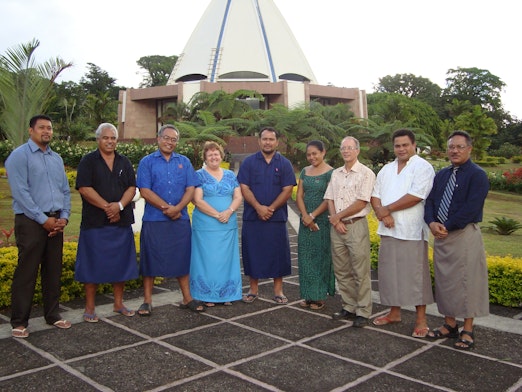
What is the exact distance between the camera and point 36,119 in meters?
3.53

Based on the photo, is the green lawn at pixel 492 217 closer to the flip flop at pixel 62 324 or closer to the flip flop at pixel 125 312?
the flip flop at pixel 125 312

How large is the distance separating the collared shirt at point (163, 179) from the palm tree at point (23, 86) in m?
3.38

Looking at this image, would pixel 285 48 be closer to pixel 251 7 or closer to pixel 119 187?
pixel 251 7

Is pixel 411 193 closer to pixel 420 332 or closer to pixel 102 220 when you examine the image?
pixel 420 332

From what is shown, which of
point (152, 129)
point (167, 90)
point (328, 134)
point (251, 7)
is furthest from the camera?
point (251, 7)

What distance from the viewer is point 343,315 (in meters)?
3.80

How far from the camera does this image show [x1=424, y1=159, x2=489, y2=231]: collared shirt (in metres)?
3.20

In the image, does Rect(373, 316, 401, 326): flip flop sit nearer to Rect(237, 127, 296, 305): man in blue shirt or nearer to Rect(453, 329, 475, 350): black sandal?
Rect(453, 329, 475, 350): black sandal

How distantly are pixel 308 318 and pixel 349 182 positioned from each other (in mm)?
1096

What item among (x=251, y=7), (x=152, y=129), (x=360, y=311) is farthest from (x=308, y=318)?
(x=251, y=7)

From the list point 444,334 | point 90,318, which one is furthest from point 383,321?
point 90,318

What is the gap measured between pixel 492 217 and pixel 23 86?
28.0 feet

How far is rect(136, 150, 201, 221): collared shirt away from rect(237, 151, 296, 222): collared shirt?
21.0 inches

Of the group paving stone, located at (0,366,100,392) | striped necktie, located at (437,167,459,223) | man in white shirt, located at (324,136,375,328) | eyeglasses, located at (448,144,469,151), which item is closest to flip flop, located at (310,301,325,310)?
man in white shirt, located at (324,136,375,328)
